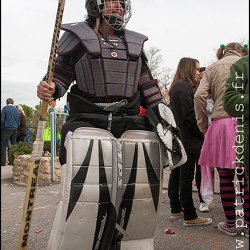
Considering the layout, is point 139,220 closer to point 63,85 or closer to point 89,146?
point 89,146

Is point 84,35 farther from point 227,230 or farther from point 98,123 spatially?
point 227,230

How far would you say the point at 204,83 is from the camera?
340 centimetres

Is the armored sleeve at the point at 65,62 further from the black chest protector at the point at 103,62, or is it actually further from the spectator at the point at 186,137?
the spectator at the point at 186,137

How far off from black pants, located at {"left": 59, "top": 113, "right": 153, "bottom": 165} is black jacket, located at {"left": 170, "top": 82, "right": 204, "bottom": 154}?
1473 mm

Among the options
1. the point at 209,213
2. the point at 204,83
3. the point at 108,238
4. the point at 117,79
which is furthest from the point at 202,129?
the point at 108,238

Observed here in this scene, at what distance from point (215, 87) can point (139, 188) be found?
148 centimetres

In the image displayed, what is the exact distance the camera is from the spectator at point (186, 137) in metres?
3.61

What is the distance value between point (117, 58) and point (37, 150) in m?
0.77

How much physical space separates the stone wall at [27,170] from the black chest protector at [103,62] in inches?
166

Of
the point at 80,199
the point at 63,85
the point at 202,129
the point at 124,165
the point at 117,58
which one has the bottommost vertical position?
the point at 80,199

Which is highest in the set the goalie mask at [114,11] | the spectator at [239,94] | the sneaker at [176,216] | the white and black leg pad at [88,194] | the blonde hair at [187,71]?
the goalie mask at [114,11]

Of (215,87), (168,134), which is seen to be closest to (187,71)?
(215,87)

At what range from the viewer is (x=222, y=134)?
321 cm

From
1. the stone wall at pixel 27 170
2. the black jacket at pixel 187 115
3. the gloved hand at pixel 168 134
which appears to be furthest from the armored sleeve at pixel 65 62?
the stone wall at pixel 27 170
